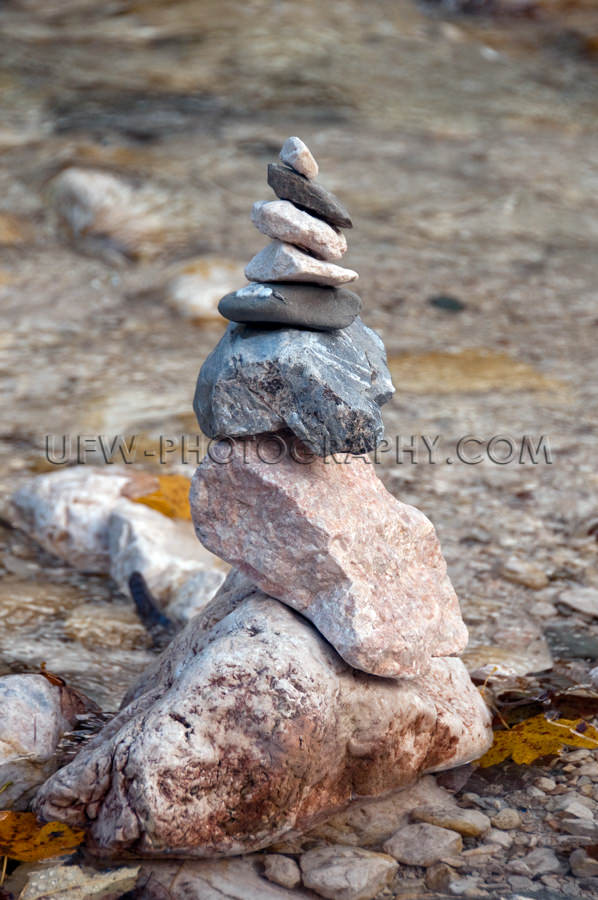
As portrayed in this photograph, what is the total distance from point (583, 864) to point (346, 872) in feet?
2.29

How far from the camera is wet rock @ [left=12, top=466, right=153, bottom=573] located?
5.23m

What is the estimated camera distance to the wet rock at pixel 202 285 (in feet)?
27.9

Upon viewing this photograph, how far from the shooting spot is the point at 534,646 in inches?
174

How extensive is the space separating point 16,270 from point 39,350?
5.70ft

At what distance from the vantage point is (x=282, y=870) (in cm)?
299

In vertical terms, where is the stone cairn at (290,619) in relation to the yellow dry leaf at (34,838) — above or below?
above

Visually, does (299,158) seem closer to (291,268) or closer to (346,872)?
(291,268)

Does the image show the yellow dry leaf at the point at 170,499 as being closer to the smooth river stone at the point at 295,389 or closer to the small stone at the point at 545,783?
the smooth river stone at the point at 295,389

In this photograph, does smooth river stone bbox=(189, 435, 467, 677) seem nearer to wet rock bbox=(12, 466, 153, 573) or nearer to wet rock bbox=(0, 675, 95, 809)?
wet rock bbox=(0, 675, 95, 809)

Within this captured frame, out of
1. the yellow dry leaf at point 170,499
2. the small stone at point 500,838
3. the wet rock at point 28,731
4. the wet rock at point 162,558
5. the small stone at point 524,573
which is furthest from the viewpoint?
the yellow dry leaf at point 170,499

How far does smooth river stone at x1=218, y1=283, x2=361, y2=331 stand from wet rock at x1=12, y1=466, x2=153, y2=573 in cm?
223

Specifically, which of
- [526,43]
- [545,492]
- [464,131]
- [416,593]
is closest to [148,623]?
[416,593]

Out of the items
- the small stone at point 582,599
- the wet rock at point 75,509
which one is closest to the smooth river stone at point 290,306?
the small stone at point 582,599

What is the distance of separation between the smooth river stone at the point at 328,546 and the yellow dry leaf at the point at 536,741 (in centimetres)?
41
